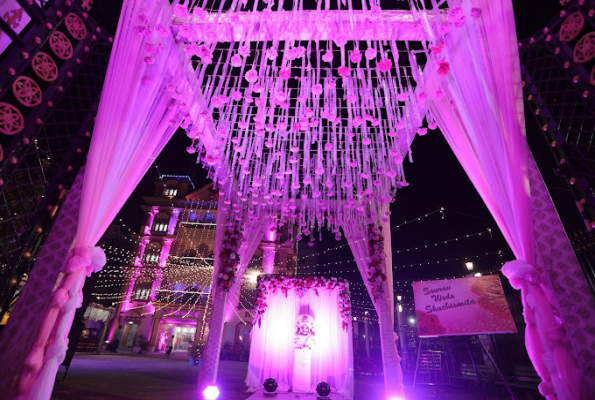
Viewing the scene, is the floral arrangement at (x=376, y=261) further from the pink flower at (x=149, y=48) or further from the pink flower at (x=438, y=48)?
the pink flower at (x=149, y=48)

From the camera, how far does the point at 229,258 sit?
6.16 m

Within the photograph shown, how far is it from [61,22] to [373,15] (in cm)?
344

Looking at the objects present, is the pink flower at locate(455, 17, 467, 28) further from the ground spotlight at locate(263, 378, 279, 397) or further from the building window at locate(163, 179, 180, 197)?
the building window at locate(163, 179, 180, 197)

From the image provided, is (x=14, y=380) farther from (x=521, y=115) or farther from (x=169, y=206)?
(x=169, y=206)

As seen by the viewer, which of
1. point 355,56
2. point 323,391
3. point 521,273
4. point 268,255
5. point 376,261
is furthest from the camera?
point 268,255

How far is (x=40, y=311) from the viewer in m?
2.88

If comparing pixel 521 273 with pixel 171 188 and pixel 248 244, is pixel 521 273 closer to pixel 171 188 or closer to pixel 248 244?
pixel 248 244

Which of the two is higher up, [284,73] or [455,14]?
[455,14]

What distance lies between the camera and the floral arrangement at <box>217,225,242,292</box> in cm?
607

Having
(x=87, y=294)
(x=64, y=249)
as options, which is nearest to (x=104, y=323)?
(x=87, y=294)

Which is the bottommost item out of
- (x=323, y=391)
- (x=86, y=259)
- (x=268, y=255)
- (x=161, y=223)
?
(x=323, y=391)

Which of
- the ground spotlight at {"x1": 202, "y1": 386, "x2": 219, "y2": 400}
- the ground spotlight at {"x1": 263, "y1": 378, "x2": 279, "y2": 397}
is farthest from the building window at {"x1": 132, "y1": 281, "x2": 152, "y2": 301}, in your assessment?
the ground spotlight at {"x1": 202, "y1": 386, "x2": 219, "y2": 400}

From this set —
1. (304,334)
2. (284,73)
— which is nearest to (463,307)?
(304,334)

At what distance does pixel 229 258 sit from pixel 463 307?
4448 mm
